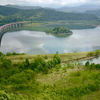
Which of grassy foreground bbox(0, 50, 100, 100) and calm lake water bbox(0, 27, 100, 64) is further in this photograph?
calm lake water bbox(0, 27, 100, 64)

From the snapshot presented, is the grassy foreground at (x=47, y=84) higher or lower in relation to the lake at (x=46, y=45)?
lower

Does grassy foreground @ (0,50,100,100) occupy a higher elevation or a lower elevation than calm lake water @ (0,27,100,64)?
lower

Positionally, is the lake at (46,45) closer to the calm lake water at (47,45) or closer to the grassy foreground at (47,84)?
the calm lake water at (47,45)

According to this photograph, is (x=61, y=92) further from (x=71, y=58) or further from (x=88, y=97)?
(x=71, y=58)

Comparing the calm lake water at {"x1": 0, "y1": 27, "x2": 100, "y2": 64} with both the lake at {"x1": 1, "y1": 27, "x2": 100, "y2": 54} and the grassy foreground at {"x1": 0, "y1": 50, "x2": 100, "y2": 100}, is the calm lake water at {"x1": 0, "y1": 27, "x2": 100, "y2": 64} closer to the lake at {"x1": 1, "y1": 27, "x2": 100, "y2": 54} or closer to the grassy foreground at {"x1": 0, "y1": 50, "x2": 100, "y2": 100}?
the lake at {"x1": 1, "y1": 27, "x2": 100, "y2": 54}

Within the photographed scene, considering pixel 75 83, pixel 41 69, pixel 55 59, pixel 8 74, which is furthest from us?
pixel 55 59

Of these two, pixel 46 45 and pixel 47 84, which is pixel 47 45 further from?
pixel 47 84

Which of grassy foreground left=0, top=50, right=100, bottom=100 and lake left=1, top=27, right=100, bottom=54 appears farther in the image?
lake left=1, top=27, right=100, bottom=54

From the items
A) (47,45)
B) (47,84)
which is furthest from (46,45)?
(47,84)

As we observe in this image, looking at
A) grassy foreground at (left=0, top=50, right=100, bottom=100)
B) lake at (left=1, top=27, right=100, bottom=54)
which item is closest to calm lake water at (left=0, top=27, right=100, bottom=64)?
lake at (left=1, top=27, right=100, bottom=54)

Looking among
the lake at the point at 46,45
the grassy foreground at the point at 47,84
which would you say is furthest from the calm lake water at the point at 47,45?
the grassy foreground at the point at 47,84

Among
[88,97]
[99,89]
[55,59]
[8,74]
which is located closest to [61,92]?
[88,97]
